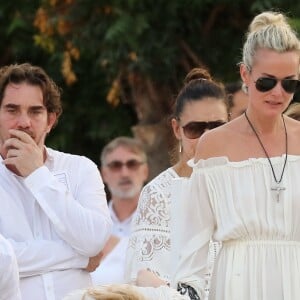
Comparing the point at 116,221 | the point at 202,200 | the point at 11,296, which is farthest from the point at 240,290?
the point at 116,221

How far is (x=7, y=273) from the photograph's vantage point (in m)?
5.98

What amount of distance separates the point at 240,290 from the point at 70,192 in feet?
4.17

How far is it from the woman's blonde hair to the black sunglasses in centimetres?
12

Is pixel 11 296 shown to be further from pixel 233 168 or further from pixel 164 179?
pixel 164 179

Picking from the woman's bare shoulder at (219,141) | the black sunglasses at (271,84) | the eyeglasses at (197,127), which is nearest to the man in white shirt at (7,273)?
the woman's bare shoulder at (219,141)

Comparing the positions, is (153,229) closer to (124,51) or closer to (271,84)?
(271,84)

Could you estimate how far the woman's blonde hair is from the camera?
6.04 metres

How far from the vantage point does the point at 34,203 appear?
6.89 metres

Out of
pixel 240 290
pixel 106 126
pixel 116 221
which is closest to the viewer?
pixel 240 290

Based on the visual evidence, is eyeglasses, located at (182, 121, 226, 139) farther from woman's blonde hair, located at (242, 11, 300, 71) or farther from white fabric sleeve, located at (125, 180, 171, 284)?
woman's blonde hair, located at (242, 11, 300, 71)

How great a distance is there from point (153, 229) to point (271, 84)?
158 centimetres

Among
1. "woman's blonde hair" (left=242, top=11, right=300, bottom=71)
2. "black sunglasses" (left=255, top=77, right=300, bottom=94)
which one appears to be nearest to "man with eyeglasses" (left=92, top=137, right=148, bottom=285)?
"woman's blonde hair" (left=242, top=11, right=300, bottom=71)

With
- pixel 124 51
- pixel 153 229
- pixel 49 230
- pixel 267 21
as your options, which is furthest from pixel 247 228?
pixel 124 51

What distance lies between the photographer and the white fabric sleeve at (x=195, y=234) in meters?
6.07
